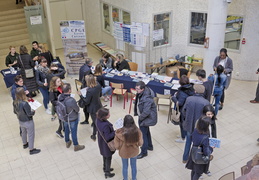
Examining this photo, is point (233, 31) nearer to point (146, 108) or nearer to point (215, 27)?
point (215, 27)

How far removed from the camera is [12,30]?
13.4 meters

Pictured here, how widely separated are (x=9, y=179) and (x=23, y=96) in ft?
5.92

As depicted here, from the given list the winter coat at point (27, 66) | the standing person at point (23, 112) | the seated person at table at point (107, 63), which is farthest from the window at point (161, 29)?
the standing person at point (23, 112)

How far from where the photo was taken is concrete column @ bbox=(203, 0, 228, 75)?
→ 8523 mm

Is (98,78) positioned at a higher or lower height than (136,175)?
higher

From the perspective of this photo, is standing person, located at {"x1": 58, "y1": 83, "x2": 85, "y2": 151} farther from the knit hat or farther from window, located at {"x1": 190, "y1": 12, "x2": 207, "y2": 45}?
window, located at {"x1": 190, "y1": 12, "x2": 207, "y2": 45}

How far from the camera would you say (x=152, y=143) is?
286 inches

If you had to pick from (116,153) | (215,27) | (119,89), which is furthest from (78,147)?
(215,27)

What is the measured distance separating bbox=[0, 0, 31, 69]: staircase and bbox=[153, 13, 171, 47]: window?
5878mm

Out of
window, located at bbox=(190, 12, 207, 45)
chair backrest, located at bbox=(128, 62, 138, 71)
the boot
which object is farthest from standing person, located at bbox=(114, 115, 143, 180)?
window, located at bbox=(190, 12, 207, 45)

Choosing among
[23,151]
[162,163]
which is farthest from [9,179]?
[162,163]

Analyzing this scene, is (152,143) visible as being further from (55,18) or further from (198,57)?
(55,18)

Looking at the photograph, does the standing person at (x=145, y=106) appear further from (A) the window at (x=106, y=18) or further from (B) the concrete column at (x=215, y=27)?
(A) the window at (x=106, y=18)

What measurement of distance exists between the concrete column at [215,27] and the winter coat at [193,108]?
→ 3561mm
